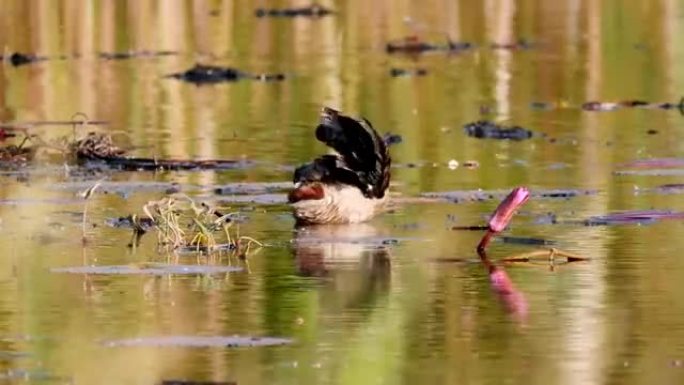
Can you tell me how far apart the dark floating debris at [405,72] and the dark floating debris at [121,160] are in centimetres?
847

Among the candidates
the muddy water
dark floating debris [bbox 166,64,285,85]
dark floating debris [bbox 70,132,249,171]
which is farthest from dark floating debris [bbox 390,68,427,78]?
dark floating debris [bbox 70,132,249,171]

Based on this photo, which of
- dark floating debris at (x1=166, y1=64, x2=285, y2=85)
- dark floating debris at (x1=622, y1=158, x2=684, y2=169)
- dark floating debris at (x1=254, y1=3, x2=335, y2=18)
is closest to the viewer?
dark floating debris at (x1=622, y1=158, x2=684, y2=169)

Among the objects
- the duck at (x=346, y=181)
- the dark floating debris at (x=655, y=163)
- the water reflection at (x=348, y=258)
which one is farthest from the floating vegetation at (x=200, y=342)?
the dark floating debris at (x=655, y=163)

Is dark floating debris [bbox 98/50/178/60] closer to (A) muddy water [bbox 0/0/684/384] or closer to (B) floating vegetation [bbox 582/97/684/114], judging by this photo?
(A) muddy water [bbox 0/0/684/384]

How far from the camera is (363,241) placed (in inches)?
453

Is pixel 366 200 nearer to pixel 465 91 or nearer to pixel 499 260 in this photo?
pixel 499 260

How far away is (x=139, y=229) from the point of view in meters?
11.7

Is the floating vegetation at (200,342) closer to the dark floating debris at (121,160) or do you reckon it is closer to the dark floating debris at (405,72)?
the dark floating debris at (121,160)

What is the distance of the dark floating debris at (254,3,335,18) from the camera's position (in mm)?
35375

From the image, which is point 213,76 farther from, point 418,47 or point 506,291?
point 506,291

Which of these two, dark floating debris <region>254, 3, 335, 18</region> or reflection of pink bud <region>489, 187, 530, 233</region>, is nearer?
reflection of pink bud <region>489, 187, 530, 233</region>

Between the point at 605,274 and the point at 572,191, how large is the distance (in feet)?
11.3

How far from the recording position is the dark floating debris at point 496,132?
17281mm

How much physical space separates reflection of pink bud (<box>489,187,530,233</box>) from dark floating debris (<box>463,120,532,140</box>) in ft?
20.3
